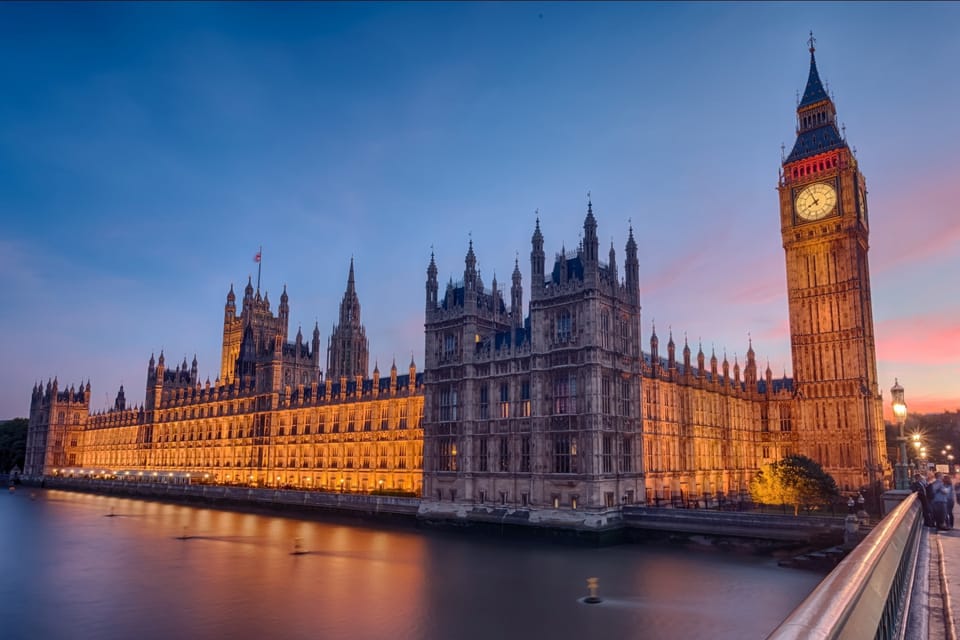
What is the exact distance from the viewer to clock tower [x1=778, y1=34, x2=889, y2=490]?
89125 mm

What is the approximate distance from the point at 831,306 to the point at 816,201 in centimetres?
1611

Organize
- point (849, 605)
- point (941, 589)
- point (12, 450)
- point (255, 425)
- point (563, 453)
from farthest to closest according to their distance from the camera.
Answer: point (12, 450) < point (255, 425) < point (563, 453) < point (941, 589) < point (849, 605)

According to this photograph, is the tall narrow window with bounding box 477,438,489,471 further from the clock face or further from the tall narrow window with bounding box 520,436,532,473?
the clock face

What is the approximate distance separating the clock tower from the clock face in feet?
0.45

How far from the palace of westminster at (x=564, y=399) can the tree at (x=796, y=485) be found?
450 inches

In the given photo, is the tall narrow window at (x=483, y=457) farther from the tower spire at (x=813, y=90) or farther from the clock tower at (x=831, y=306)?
the tower spire at (x=813, y=90)

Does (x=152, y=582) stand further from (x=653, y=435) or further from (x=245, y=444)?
(x=245, y=444)

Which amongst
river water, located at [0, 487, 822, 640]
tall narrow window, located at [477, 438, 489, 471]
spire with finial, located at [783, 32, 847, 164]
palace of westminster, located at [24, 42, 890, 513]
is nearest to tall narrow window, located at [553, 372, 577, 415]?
palace of westminster, located at [24, 42, 890, 513]

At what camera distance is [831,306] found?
3755 inches

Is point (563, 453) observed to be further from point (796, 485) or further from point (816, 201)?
point (816, 201)

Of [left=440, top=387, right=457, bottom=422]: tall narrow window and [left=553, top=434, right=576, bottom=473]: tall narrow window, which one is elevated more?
[left=440, top=387, right=457, bottom=422]: tall narrow window

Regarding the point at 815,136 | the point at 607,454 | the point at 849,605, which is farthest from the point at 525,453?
the point at 815,136

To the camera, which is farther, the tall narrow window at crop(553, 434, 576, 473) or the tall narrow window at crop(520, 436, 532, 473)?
the tall narrow window at crop(520, 436, 532, 473)

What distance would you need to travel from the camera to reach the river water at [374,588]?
109 ft
